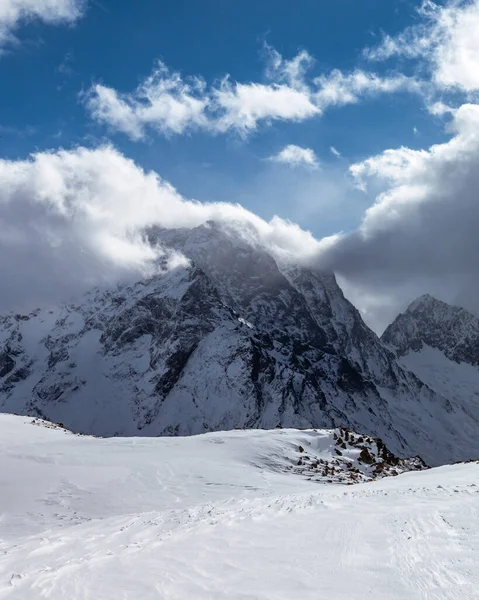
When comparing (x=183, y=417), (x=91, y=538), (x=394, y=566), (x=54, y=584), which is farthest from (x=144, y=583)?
A: (x=183, y=417)

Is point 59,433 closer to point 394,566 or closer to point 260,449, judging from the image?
point 260,449

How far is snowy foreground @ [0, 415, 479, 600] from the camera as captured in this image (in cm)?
882

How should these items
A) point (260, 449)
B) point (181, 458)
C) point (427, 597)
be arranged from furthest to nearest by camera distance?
point (260, 449) < point (181, 458) < point (427, 597)

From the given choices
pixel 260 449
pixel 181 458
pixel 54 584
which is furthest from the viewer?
pixel 260 449

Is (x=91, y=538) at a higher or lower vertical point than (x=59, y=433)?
lower

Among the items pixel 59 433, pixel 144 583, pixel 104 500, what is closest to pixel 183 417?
pixel 59 433

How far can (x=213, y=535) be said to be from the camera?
1320cm

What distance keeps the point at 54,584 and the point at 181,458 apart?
67.2 feet

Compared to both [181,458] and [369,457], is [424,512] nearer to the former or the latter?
[181,458]

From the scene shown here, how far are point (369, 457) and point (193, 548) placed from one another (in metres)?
26.6

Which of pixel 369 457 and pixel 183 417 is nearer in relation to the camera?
pixel 369 457

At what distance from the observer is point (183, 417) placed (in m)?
199

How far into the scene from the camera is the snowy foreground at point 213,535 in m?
8.82

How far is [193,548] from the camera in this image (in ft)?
39.0
